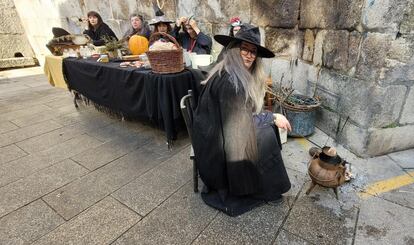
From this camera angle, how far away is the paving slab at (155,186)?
2.17 meters

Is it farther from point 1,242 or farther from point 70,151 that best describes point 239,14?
point 1,242

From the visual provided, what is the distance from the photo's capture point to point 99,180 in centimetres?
251

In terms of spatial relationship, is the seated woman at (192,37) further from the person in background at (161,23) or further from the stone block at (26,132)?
the stone block at (26,132)

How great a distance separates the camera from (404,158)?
8.61 feet

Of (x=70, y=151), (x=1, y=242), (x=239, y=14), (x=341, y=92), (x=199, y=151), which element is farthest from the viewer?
(x=239, y=14)

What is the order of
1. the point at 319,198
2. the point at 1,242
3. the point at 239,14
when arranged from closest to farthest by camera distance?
1. the point at 1,242
2. the point at 319,198
3. the point at 239,14

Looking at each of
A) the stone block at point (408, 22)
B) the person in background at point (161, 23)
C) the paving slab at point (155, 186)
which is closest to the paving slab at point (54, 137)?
the paving slab at point (155, 186)

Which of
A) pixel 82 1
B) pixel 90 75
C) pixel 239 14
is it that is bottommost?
pixel 90 75

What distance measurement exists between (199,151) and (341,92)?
188cm

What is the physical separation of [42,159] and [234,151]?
2.49 meters

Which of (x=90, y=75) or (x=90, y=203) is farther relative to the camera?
(x=90, y=75)

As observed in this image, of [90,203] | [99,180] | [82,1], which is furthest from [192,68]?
[82,1]

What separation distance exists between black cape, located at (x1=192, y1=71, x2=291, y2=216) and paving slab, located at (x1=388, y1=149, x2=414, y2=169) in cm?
145

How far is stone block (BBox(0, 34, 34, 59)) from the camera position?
8.30 metres
